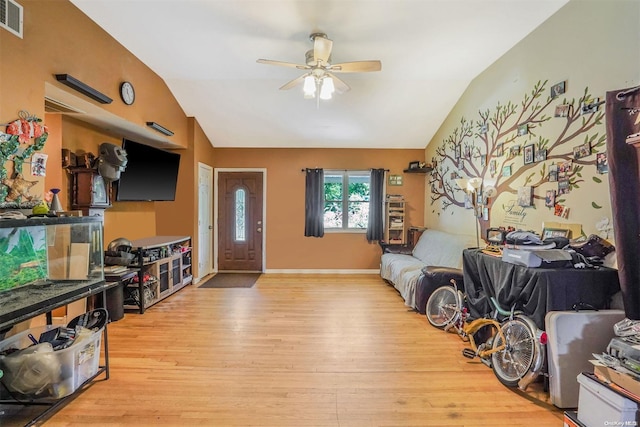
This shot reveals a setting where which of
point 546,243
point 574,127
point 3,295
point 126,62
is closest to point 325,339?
point 546,243

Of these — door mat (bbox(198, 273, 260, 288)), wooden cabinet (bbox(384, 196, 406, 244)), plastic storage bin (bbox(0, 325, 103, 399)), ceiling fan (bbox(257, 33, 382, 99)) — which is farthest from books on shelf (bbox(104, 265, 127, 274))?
wooden cabinet (bbox(384, 196, 406, 244))

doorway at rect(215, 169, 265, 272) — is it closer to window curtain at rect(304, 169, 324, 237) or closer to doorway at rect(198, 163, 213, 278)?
doorway at rect(198, 163, 213, 278)

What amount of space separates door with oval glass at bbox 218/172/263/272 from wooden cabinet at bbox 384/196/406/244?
7.99 feet

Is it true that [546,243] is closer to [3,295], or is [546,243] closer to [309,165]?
[3,295]

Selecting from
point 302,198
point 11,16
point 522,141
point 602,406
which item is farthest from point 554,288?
point 302,198

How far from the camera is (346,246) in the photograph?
580cm

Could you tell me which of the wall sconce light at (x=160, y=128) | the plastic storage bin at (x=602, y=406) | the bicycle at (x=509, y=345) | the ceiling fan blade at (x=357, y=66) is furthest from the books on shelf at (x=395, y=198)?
the plastic storage bin at (x=602, y=406)

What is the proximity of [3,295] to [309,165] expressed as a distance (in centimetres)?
453

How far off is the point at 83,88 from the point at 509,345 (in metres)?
4.15

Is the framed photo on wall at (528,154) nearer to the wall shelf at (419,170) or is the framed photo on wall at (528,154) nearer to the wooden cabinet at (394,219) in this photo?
the wall shelf at (419,170)

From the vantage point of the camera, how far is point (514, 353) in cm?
221

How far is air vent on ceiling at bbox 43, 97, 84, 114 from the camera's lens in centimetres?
277

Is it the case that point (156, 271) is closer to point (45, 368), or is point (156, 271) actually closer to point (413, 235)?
point (45, 368)

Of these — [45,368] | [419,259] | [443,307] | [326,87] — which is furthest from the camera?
[419,259]
